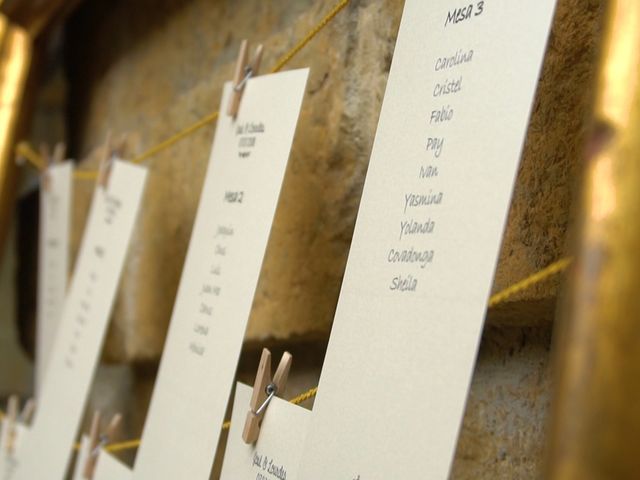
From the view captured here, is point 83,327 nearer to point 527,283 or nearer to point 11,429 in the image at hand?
point 11,429

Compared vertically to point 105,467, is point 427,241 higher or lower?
higher

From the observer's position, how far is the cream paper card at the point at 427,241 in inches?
19.2

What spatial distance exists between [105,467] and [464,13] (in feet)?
1.93

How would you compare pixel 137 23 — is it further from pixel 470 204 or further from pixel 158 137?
pixel 470 204

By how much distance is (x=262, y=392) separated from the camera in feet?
2.22

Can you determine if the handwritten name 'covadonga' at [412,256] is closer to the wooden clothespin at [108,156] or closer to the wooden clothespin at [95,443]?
the wooden clothespin at [95,443]

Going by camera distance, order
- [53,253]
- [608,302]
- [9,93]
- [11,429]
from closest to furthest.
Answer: [608,302] → [11,429] → [53,253] → [9,93]

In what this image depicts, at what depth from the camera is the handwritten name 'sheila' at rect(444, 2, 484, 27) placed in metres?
0.55

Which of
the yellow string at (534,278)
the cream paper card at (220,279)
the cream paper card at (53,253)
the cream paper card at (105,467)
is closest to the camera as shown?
the yellow string at (534,278)

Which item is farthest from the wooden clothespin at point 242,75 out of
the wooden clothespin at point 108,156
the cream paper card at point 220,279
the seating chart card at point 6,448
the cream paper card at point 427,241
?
the seating chart card at point 6,448

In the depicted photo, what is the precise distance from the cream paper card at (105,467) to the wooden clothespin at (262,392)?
247 millimetres

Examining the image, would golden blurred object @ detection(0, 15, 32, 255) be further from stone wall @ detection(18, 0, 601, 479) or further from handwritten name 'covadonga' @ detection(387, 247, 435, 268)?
handwritten name 'covadonga' @ detection(387, 247, 435, 268)

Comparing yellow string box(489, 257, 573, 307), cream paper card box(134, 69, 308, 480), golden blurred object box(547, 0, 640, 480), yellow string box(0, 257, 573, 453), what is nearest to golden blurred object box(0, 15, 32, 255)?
cream paper card box(134, 69, 308, 480)

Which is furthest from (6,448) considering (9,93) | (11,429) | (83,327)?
(9,93)
